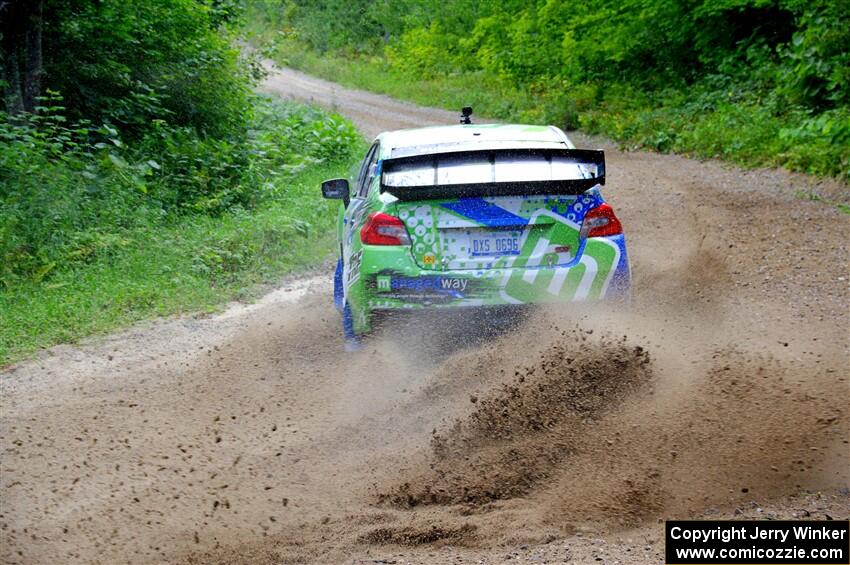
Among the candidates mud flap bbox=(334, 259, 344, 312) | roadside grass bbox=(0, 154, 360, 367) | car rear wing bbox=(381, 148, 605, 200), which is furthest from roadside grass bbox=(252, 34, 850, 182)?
car rear wing bbox=(381, 148, 605, 200)

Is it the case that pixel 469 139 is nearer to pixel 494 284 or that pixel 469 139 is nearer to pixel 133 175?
pixel 494 284

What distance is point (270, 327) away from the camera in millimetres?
8297

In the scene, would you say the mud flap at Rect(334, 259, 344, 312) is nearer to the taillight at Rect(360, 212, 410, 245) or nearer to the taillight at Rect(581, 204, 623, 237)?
the taillight at Rect(360, 212, 410, 245)

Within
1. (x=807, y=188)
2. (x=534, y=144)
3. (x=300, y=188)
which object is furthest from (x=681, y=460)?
(x=300, y=188)

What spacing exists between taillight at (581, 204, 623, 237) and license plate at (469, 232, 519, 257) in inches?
19.4

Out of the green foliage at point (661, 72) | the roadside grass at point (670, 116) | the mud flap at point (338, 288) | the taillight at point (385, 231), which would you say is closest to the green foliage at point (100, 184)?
the mud flap at point (338, 288)

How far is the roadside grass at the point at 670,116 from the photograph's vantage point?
14812 millimetres

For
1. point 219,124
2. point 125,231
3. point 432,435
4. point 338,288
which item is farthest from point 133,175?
point 432,435

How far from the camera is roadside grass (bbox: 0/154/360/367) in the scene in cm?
853

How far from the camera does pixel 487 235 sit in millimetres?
6129

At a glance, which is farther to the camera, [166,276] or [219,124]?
[219,124]

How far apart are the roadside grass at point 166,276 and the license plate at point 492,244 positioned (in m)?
3.87

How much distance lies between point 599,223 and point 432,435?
6.23ft

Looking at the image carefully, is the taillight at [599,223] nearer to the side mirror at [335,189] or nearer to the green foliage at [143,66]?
the side mirror at [335,189]
